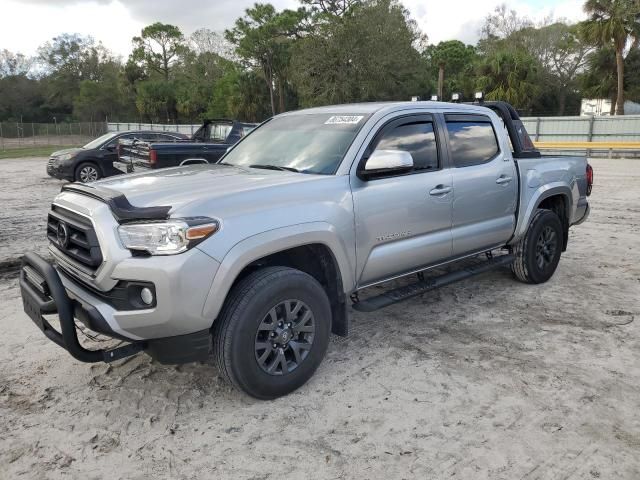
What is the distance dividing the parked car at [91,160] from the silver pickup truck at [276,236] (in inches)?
389

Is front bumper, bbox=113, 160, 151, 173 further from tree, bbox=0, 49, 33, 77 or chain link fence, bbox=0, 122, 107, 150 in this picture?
tree, bbox=0, 49, 33, 77

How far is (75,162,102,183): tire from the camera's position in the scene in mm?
13180

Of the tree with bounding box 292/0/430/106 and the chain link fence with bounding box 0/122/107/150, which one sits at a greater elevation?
the tree with bounding box 292/0/430/106

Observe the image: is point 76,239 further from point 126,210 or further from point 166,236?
point 166,236

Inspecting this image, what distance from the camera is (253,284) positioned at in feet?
10.3

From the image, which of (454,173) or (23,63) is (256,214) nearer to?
(454,173)

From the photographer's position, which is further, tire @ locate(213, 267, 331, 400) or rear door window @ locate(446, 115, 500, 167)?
rear door window @ locate(446, 115, 500, 167)

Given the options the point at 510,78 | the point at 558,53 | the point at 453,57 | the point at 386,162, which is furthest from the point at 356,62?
the point at 386,162

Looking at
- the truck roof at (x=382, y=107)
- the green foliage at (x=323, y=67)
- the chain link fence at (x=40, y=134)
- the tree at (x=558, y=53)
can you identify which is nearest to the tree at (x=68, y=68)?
the green foliage at (x=323, y=67)

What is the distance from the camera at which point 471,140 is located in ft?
15.6

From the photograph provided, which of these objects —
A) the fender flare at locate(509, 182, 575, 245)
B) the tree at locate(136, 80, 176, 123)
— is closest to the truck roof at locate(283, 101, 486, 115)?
the fender flare at locate(509, 182, 575, 245)

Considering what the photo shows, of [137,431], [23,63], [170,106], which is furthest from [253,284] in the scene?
[23,63]

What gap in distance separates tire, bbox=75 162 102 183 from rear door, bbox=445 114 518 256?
10.9 metres

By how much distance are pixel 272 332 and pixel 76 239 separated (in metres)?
1.31
